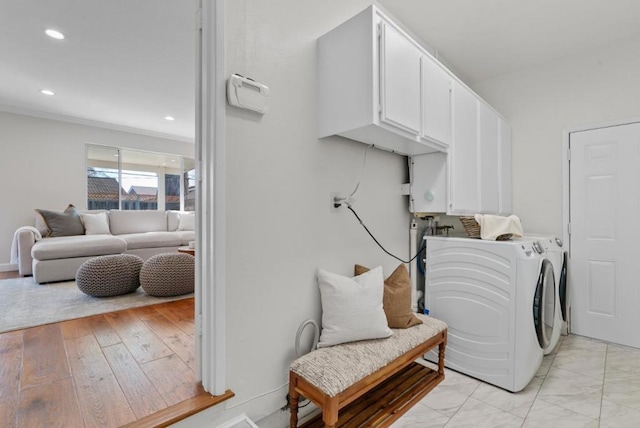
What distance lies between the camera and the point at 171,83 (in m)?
3.58

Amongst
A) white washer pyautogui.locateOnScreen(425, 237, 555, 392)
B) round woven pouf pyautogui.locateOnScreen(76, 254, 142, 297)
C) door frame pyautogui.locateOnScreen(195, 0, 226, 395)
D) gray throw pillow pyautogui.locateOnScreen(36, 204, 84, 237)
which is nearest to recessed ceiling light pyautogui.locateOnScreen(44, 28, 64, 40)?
round woven pouf pyautogui.locateOnScreen(76, 254, 142, 297)

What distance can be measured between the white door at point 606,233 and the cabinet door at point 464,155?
1144 millimetres

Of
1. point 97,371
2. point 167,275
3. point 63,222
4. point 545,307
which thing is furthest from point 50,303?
point 545,307

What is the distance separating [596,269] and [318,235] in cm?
275

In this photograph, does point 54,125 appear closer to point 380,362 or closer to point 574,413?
point 380,362

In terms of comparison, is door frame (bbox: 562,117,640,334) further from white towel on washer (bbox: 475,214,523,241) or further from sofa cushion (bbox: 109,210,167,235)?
sofa cushion (bbox: 109,210,167,235)

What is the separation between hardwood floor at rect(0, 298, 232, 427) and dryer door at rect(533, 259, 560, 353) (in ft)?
6.85

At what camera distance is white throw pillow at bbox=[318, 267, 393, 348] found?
1.58 meters

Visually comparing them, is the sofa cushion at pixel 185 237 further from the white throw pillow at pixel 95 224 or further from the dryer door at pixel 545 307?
the dryer door at pixel 545 307

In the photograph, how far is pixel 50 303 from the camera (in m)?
2.68

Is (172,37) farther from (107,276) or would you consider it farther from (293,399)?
(293,399)

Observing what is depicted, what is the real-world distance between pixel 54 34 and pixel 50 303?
2.44 metres

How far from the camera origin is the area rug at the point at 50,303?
7.52 feet

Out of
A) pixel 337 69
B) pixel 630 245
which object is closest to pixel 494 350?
pixel 630 245
